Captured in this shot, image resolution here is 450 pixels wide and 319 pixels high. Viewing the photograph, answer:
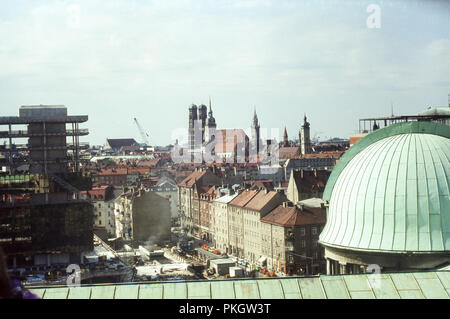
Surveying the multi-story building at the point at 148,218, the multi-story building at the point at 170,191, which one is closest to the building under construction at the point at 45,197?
the multi-story building at the point at 148,218

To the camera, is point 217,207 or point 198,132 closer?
point 217,207

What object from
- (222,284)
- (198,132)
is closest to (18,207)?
(222,284)

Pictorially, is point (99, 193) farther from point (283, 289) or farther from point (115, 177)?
point (283, 289)

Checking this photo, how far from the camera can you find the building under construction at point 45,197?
4394cm

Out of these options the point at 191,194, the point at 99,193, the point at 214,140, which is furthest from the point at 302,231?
the point at 214,140

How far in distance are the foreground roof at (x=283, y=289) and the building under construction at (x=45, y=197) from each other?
3898 centimetres

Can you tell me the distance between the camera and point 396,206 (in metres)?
14.1

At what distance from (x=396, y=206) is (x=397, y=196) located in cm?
23

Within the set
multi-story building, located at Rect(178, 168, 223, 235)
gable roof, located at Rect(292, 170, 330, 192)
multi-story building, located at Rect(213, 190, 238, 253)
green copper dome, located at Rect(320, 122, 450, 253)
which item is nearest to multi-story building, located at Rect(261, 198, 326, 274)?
multi-story building, located at Rect(213, 190, 238, 253)
